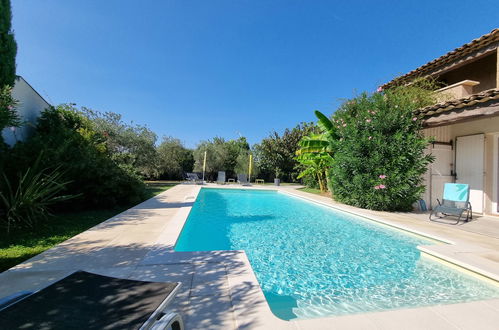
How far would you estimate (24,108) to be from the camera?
7.70 m

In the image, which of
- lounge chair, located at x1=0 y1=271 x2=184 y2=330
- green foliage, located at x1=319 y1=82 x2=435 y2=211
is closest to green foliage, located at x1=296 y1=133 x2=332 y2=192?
green foliage, located at x1=319 y1=82 x2=435 y2=211

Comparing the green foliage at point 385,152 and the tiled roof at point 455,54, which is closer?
the tiled roof at point 455,54

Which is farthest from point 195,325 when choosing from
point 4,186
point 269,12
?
point 269,12

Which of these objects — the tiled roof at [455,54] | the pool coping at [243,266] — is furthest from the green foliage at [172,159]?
the tiled roof at [455,54]

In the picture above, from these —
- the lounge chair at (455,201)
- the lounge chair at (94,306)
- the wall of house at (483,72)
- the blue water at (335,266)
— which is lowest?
the blue water at (335,266)

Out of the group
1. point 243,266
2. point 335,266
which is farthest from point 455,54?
point 243,266

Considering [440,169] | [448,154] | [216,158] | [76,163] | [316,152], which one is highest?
[216,158]

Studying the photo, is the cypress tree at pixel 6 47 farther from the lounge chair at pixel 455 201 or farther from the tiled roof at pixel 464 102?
the lounge chair at pixel 455 201

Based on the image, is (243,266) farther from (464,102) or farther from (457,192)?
(457,192)

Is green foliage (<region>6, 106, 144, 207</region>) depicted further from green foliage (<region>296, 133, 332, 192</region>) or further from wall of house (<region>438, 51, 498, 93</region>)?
wall of house (<region>438, 51, 498, 93</region>)

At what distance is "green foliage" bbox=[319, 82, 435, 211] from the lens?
26.3 feet

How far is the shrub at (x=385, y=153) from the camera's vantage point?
800cm

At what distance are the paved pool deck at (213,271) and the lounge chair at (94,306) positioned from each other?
0.57 metres

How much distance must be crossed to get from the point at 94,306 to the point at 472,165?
37.9ft
